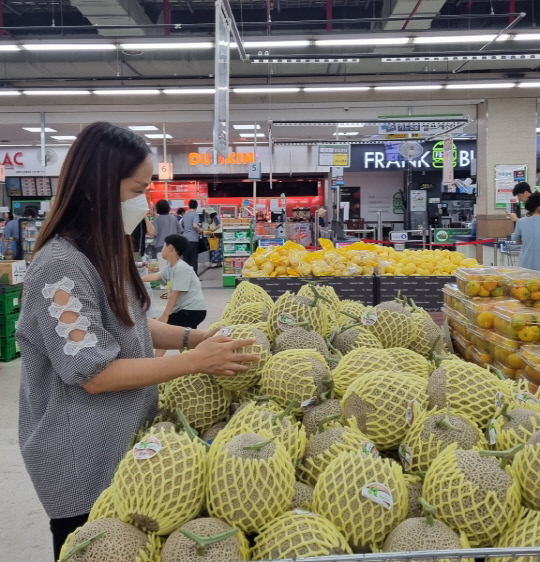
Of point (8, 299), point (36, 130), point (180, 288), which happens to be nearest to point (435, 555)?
point (180, 288)

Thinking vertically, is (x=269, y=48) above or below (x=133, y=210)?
above

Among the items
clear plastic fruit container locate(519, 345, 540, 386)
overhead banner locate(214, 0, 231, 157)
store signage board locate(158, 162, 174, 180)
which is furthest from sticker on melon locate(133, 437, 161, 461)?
store signage board locate(158, 162, 174, 180)

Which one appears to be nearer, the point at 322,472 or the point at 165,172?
the point at 322,472

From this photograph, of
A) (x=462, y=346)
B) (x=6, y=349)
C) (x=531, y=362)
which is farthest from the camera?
(x=6, y=349)

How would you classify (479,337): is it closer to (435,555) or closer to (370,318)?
(370,318)

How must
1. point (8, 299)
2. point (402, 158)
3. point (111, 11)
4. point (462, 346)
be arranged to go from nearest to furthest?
point (462, 346) → point (8, 299) → point (111, 11) → point (402, 158)

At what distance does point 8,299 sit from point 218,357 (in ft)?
19.7

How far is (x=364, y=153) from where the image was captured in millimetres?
20938

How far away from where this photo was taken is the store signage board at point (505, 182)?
13.9m

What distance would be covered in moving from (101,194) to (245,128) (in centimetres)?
1716

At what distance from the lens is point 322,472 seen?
1.36 meters

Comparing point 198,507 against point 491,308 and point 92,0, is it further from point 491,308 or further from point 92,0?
point 92,0

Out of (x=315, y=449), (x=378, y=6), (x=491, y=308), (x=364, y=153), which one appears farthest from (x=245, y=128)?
(x=315, y=449)

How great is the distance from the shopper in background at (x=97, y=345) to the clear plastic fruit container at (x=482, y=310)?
1426mm
